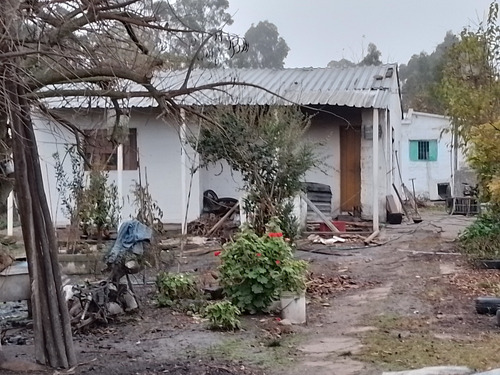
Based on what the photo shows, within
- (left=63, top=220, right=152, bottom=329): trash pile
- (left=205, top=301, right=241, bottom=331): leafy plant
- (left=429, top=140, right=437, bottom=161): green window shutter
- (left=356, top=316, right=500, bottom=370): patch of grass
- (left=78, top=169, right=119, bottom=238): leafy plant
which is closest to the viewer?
(left=356, top=316, right=500, bottom=370): patch of grass

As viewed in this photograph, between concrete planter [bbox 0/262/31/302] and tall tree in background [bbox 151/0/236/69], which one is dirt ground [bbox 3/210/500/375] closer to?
concrete planter [bbox 0/262/31/302]

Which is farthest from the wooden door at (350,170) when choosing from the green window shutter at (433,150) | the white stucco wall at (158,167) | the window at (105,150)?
the green window shutter at (433,150)

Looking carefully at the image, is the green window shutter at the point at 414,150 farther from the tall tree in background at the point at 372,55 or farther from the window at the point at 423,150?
the tall tree in background at the point at 372,55

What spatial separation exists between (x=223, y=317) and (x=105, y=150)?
2.61 metres

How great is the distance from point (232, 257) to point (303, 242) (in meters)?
5.60

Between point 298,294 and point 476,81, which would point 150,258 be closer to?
point 298,294

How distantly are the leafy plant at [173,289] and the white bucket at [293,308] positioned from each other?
1308 millimetres

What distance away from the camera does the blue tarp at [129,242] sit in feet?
25.7

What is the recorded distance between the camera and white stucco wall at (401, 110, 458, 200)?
26984 millimetres

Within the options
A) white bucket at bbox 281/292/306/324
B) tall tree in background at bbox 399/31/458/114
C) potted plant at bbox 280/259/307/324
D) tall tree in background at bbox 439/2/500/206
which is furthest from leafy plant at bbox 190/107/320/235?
tall tree in background at bbox 399/31/458/114

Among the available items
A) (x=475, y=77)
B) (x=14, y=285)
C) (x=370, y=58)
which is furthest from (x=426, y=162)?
(x=14, y=285)

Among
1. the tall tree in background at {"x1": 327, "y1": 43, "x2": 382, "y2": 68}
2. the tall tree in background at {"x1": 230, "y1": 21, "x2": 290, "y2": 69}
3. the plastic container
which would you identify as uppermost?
the tall tree in background at {"x1": 230, "y1": 21, "x2": 290, "y2": 69}

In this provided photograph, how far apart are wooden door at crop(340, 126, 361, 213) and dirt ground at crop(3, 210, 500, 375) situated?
6549 millimetres

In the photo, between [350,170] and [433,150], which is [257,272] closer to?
[350,170]
